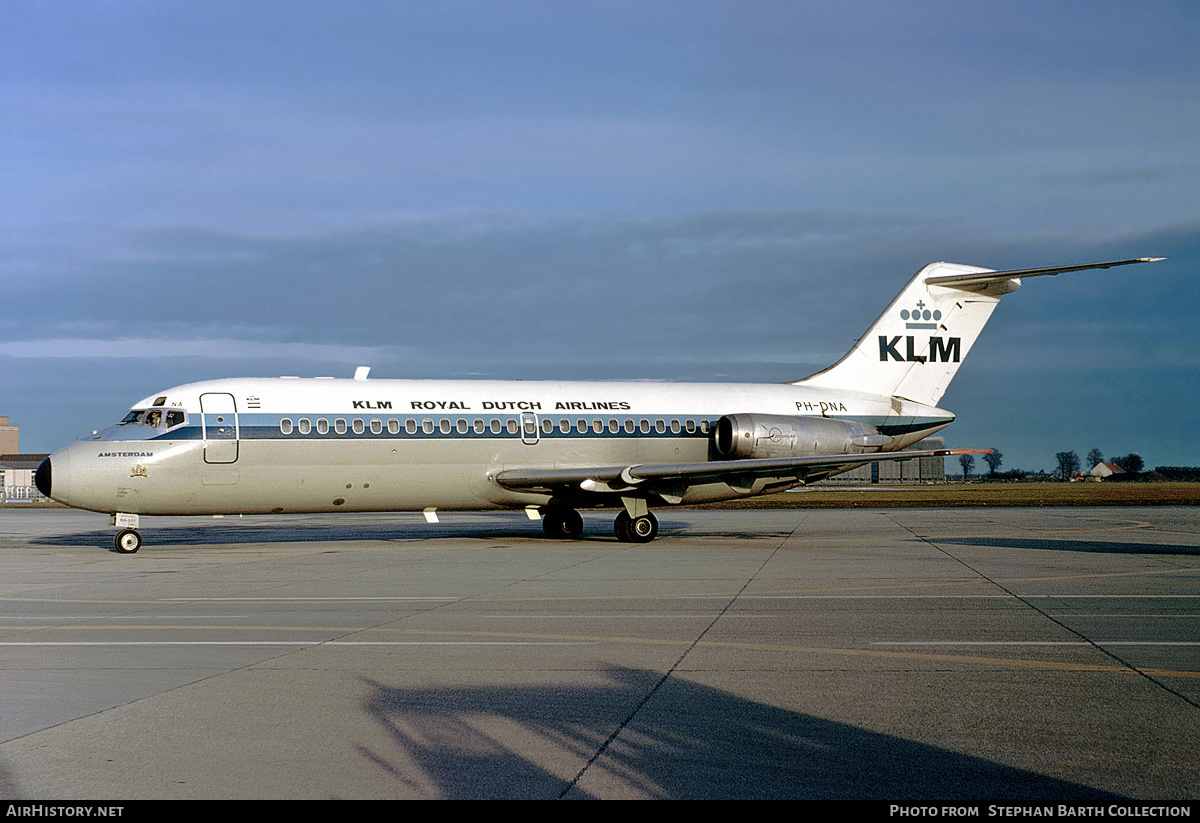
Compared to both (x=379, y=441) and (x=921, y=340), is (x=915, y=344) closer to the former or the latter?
(x=921, y=340)

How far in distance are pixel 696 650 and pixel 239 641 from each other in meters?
4.75

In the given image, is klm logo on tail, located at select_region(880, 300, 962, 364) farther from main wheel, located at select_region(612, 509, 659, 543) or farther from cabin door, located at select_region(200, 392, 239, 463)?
cabin door, located at select_region(200, 392, 239, 463)

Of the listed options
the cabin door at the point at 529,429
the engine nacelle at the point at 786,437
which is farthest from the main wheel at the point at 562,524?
the engine nacelle at the point at 786,437

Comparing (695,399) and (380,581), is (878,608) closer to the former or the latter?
(380,581)

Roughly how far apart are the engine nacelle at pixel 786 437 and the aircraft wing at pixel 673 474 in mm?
706

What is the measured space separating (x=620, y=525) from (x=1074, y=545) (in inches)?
421

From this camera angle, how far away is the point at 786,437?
26.0m

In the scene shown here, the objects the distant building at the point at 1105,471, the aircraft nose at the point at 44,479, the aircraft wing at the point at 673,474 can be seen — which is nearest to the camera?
the aircraft nose at the point at 44,479

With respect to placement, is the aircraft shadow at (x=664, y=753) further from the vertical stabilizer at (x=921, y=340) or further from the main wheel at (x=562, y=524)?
the vertical stabilizer at (x=921, y=340)

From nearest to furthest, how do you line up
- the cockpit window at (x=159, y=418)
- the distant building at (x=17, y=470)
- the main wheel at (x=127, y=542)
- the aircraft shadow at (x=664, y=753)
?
the aircraft shadow at (x=664, y=753) < the main wheel at (x=127, y=542) < the cockpit window at (x=159, y=418) < the distant building at (x=17, y=470)

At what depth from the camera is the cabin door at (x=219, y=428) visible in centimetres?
2208

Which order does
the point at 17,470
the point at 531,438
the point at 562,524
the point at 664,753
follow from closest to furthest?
1. the point at 664,753
2. the point at 531,438
3. the point at 562,524
4. the point at 17,470

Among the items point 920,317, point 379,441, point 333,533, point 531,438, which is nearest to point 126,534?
point 379,441

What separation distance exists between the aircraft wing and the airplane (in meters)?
0.06
